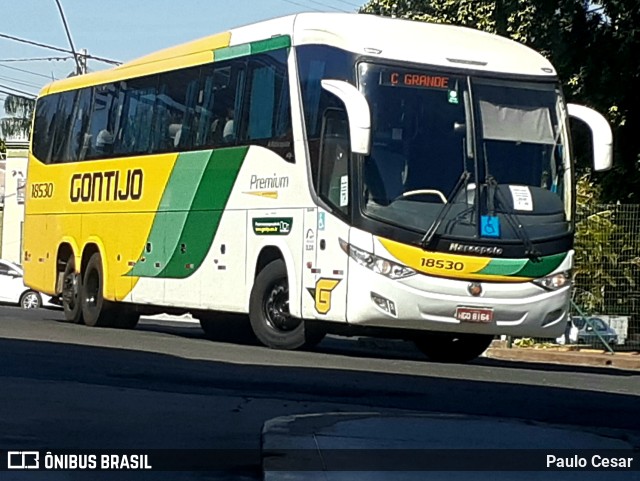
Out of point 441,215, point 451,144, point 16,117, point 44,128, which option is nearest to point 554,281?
point 441,215

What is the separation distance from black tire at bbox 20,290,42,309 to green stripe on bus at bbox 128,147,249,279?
1413cm

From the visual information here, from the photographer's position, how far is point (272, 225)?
16.8 metres

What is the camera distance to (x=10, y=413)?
8.97 m

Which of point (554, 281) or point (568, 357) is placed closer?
point (554, 281)

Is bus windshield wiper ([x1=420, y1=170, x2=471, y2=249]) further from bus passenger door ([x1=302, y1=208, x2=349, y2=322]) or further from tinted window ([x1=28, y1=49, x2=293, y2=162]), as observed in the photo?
tinted window ([x1=28, y1=49, x2=293, y2=162])

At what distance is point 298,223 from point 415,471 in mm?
8814

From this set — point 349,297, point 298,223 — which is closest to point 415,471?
point 349,297

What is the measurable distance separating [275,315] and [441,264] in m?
2.68

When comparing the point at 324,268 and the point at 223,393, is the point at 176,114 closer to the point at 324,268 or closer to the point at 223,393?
the point at 324,268

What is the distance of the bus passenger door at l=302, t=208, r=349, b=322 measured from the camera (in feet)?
50.5

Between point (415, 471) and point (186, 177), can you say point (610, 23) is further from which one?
point (415, 471)

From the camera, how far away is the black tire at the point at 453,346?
56.4 ft

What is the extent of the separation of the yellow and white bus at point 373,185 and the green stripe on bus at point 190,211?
26 millimetres

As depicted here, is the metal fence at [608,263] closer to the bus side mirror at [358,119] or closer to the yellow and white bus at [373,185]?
the yellow and white bus at [373,185]
